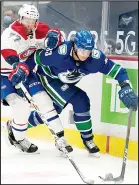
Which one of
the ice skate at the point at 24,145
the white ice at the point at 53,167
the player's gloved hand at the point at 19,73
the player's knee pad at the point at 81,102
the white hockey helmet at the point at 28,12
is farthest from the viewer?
the ice skate at the point at 24,145

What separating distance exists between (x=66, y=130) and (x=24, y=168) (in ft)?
1.69

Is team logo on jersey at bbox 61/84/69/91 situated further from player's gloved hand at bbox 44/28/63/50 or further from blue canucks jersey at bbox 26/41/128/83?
player's gloved hand at bbox 44/28/63/50

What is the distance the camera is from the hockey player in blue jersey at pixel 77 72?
1942 mm

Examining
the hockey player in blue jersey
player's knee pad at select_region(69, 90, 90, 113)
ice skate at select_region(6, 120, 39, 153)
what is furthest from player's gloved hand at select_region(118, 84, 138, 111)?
ice skate at select_region(6, 120, 39, 153)

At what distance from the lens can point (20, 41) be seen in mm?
2154

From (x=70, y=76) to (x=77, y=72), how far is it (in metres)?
0.04

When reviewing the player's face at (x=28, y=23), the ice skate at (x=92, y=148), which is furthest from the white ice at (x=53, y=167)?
the player's face at (x=28, y=23)

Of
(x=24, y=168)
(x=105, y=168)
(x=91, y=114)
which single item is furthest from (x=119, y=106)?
(x=24, y=168)

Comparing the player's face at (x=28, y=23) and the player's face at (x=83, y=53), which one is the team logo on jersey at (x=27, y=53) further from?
the player's face at (x=83, y=53)

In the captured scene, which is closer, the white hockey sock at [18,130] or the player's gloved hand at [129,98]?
the player's gloved hand at [129,98]

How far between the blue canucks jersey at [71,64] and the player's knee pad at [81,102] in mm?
100

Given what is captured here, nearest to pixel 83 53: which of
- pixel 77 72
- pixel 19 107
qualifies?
pixel 77 72

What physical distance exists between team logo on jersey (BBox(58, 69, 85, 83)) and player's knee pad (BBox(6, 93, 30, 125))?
0.23 metres

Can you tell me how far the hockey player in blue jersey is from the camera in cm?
194
